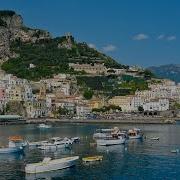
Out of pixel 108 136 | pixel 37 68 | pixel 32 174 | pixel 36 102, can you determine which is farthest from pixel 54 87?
pixel 32 174

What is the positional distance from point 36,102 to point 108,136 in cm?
5513

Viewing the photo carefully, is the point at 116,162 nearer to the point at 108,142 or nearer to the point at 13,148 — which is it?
the point at 13,148

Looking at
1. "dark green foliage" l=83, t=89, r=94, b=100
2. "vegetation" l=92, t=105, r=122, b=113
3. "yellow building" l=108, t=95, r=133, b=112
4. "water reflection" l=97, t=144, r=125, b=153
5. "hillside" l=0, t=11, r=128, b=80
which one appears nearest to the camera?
"water reflection" l=97, t=144, r=125, b=153

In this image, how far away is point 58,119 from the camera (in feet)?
345

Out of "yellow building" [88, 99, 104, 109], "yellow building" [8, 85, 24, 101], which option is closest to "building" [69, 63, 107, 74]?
"yellow building" [88, 99, 104, 109]

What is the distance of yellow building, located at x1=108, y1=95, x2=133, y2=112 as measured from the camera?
120625 mm

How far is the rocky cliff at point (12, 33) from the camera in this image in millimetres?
143375

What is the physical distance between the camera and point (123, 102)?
121 meters

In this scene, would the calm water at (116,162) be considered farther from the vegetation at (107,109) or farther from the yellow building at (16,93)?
the vegetation at (107,109)

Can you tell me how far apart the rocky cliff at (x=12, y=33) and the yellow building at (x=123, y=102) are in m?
32.9

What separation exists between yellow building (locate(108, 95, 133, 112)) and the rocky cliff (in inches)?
1296

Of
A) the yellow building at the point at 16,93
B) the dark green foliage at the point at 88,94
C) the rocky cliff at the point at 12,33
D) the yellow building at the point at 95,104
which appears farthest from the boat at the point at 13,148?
the rocky cliff at the point at 12,33

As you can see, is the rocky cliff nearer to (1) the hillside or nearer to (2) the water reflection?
(1) the hillside

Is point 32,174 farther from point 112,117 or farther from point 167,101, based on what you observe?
point 167,101
